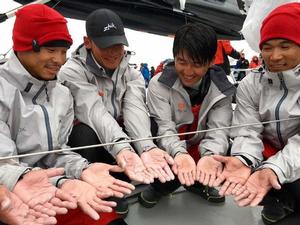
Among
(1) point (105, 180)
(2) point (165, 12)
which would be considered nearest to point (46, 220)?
(1) point (105, 180)

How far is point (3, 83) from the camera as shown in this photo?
85cm

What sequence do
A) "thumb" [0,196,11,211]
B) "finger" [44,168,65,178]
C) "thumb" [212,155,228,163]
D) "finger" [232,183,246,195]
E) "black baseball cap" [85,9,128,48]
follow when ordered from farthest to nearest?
"black baseball cap" [85,9,128,48] < "thumb" [212,155,228,163] < "finger" [232,183,246,195] < "finger" [44,168,65,178] < "thumb" [0,196,11,211]

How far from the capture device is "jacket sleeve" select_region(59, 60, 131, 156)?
1.03 meters

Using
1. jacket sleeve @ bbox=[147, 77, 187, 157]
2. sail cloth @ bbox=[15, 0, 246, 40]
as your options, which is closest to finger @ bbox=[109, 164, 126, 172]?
jacket sleeve @ bbox=[147, 77, 187, 157]

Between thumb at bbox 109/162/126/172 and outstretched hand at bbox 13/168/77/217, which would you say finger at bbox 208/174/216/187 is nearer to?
thumb at bbox 109/162/126/172

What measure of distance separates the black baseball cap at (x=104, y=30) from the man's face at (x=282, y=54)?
0.43 metres

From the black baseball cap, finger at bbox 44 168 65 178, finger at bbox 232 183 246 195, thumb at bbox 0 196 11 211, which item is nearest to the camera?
thumb at bbox 0 196 11 211

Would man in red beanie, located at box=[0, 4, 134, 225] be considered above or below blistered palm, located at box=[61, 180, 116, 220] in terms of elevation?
above

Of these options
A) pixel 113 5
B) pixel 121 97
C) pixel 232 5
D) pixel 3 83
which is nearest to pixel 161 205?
pixel 121 97

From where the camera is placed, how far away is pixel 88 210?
2.40ft

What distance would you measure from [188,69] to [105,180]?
0.43 meters

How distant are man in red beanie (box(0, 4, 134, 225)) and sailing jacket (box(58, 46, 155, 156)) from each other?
4.4 inches

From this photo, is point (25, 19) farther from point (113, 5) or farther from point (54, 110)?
point (113, 5)

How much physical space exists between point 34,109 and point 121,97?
349 millimetres
